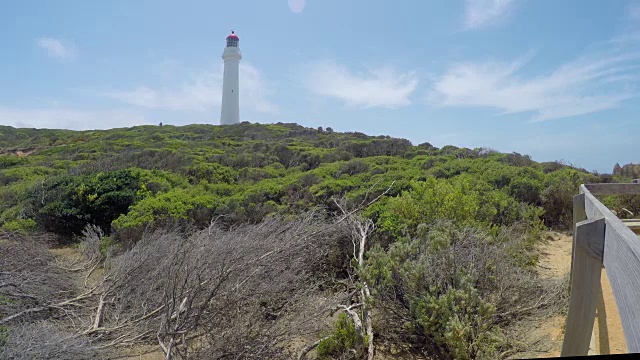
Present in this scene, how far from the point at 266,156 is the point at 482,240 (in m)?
12.1

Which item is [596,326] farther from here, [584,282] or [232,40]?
[232,40]

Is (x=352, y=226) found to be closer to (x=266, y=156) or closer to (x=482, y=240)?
(x=482, y=240)

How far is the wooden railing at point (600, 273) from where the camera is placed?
47.0 inches

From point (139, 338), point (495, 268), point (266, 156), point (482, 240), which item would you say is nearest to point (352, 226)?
point (482, 240)

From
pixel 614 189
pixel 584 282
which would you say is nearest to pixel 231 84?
pixel 614 189

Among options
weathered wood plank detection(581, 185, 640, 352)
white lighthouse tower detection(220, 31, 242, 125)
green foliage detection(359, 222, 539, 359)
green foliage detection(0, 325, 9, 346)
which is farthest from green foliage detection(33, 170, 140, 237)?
white lighthouse tower detection(220, 31, 242, 125)

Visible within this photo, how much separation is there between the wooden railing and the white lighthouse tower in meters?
37.0

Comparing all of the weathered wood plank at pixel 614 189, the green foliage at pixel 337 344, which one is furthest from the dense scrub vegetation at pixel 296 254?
the weathered wood plank at pixel 614 189

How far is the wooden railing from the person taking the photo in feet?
3.92

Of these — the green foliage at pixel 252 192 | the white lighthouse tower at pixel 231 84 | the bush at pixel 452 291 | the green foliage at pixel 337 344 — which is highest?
the white lighthouse tower at pixel 231 84

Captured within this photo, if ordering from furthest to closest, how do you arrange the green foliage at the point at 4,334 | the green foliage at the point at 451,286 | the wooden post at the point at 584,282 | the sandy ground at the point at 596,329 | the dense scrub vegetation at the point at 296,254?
the dense scrub vegetation at the point at 296,254 < the green foliage at the point at 451,286 < the green foliage at the point at 4,334 < the sandy ground at the point at 596,329 < the wooden post at the point at 584,282

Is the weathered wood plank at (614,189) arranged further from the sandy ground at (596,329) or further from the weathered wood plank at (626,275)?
the weathered wood plank at (626,275)

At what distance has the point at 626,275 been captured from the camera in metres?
1.25

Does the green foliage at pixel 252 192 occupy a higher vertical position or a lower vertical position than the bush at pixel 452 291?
higher
